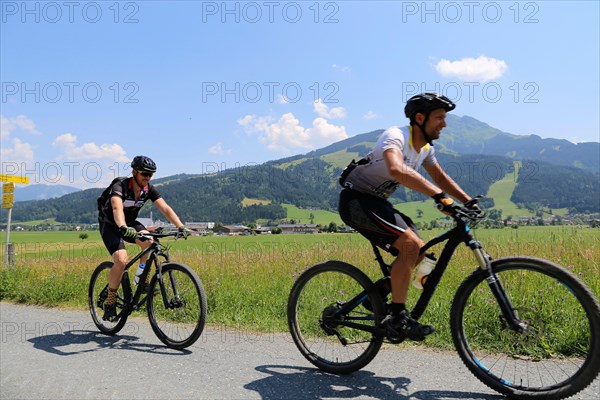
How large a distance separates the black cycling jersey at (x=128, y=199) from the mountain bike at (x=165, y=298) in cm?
64

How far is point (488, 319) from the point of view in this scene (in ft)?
12.9

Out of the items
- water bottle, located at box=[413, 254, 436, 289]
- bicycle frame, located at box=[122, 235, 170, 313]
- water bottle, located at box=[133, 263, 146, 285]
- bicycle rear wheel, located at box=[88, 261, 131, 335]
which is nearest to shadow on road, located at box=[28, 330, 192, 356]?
bicycle rear wheel, located at box=[88, 261, 131, 335]

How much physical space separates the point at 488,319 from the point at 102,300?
5.06m

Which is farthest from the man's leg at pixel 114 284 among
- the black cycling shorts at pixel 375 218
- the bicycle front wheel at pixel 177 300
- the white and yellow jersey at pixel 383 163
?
the white and yellow jersey at pixel 383 163

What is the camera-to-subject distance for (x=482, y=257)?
122 inches

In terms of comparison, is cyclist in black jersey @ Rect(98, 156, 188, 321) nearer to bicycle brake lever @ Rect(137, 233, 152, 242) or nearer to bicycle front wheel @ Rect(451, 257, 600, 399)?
bicycle brake lever @ Rect(137, 233, 152, 242)

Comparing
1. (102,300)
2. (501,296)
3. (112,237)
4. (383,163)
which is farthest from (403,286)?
(102,300)

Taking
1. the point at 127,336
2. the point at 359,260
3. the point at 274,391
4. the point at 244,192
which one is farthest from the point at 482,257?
the point at 244,192

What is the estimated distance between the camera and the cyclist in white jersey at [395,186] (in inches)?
128

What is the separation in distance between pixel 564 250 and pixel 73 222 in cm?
19549

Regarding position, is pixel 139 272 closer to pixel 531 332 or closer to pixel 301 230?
pixel 531 332

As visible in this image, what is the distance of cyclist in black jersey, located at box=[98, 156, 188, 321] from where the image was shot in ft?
17.3

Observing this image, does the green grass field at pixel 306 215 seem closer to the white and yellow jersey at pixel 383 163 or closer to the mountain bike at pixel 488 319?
the mountain bike at pixel 488 319

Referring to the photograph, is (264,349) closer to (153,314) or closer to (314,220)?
(153,314)
